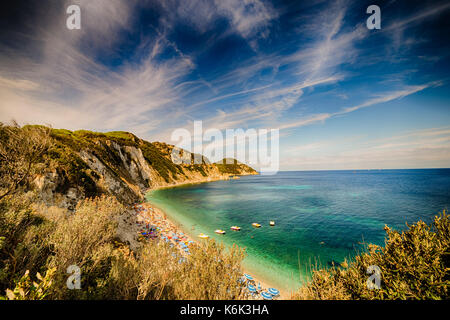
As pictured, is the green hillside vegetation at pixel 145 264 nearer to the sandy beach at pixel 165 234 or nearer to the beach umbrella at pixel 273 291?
the beach umbrella at pixel 273 291

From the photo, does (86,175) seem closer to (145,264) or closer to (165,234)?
(165,234)

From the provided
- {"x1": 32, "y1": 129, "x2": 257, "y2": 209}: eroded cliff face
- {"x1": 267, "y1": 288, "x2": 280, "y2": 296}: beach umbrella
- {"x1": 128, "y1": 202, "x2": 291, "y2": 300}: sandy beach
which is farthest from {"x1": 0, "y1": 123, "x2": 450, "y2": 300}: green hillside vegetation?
{"x1": 32, "y1": 129, "x2": 257, "y2": 209}: eroded cliff face

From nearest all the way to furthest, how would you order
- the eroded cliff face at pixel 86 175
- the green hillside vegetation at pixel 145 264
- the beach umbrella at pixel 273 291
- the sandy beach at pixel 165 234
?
the green hillside vegetation at pixel 145 264
the beach umbrella at pixel 273 291
the sandy beach at pixel 165 234
the eroded cliff face at pixel 86 175

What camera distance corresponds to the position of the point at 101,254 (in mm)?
6305

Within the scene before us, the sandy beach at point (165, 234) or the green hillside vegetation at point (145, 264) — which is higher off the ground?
the green hillside vegetation at point (145, 264)

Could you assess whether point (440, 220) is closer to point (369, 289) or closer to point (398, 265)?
point (398, 265)

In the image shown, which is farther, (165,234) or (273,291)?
(165,234)

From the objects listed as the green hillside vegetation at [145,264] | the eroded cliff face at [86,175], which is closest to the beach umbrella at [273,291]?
the green hillside vegetation at [145,264]

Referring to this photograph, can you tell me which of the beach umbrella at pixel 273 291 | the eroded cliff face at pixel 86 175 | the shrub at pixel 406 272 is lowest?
the beach umbrella at pixel 273 291

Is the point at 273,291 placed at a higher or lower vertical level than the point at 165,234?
lower

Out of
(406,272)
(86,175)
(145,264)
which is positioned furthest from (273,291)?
(86,175)

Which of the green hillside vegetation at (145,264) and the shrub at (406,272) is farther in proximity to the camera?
the shrub at (406,272)
